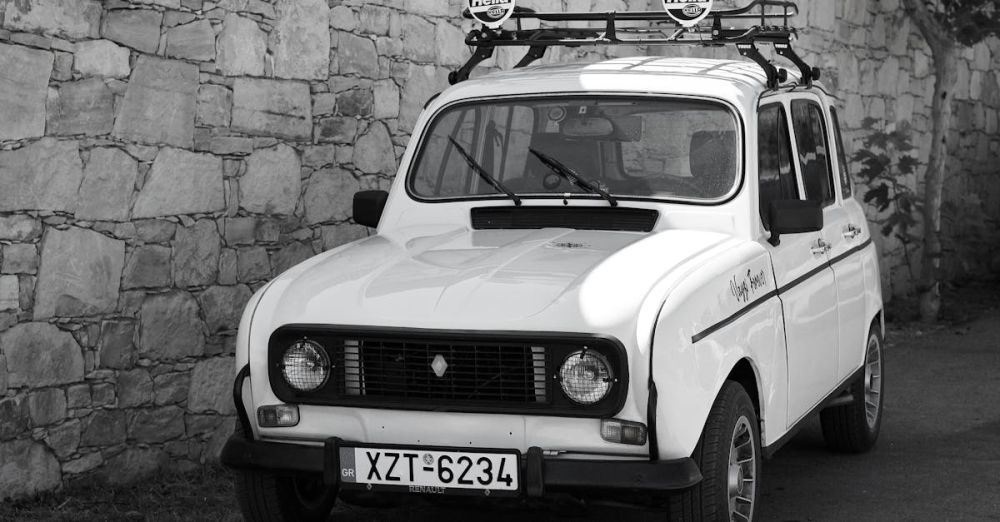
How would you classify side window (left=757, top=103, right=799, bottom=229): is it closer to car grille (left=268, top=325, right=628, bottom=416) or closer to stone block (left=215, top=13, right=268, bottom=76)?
car grille (left=268, top=325, right=628, bottom=416)

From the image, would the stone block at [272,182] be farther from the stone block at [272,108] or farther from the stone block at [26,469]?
the stone block at [26,469]

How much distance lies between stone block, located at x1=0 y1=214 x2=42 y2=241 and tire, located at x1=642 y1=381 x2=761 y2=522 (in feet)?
10.2

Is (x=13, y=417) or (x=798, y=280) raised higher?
(x=798, y=280)

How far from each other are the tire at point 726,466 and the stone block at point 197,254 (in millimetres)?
3070

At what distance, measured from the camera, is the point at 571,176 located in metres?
6.03

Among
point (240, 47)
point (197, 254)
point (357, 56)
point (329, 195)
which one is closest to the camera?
point (197, 254)

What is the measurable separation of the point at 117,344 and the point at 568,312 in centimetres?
289

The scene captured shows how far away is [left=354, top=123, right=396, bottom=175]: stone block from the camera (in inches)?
329

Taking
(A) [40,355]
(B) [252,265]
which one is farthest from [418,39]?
(A) [40,355]

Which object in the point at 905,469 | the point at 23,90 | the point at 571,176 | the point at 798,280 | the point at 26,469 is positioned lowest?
the point at 905,469

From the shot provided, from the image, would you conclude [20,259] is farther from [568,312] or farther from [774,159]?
[774,159]

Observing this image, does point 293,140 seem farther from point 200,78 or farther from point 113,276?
point 113,276

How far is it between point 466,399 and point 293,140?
342cm

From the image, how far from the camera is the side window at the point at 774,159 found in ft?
20.0
